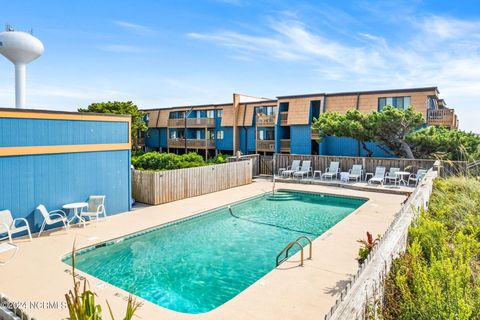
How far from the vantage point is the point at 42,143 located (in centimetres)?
966

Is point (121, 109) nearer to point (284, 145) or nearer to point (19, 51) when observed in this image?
point (19, 51)

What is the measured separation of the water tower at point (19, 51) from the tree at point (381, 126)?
1719 cm

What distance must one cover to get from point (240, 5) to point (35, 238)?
1165 cm

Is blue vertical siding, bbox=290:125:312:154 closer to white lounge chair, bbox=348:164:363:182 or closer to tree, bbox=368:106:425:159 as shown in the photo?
white lounge chair, bbox=348:164:363:182

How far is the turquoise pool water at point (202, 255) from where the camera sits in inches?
258

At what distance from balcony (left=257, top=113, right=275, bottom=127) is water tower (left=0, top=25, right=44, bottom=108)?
17202 millimetres

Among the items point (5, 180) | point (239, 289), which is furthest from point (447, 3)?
point (5, 180)

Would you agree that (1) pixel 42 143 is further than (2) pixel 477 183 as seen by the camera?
Yes

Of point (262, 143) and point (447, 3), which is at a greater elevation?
point (447, 3)

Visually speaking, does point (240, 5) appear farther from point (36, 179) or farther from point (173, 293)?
point (173, 293)

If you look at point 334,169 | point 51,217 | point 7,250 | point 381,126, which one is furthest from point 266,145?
point 7,250

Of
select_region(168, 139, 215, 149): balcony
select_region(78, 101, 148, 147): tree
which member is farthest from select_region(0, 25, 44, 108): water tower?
select_region(168, 139, 215, 149): balcony

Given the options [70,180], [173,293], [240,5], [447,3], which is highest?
[240,5]

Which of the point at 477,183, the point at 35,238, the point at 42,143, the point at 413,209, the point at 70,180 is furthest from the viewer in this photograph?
the point at 70,180
